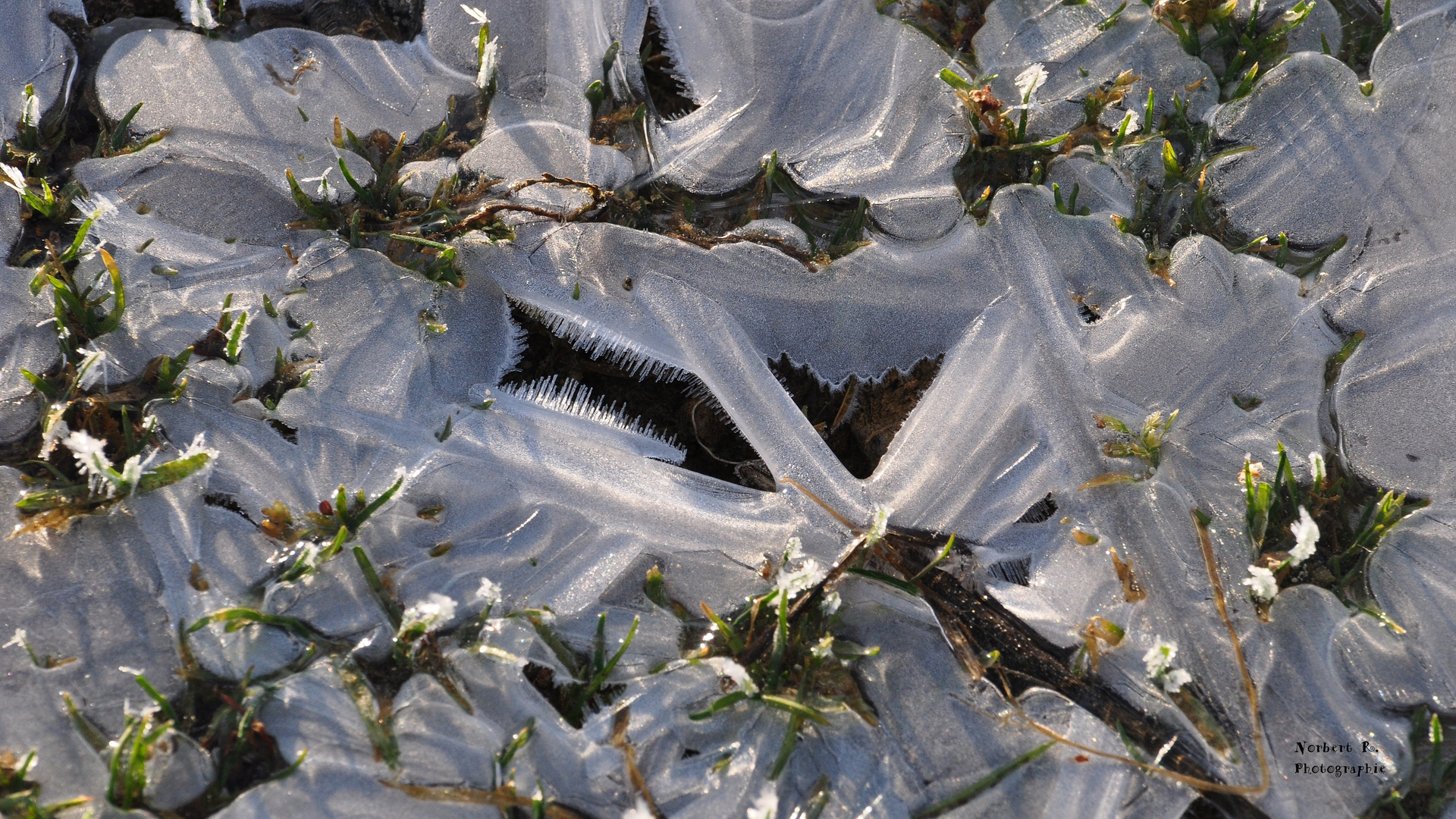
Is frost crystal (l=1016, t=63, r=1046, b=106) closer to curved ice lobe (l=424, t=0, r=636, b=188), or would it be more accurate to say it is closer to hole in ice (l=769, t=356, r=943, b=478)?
hole in ice (l=769, t=356, r=943, b=478)

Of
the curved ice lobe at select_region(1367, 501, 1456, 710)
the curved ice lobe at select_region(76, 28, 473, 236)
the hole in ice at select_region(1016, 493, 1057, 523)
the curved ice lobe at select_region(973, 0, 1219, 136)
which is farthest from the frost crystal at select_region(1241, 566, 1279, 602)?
the curved ice lobe at select_region(76, 28, 473, 236)

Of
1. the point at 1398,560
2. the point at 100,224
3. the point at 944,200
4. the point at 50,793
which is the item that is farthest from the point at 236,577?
the point at 1398,560

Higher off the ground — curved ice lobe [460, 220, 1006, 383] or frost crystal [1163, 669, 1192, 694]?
curved ice lobe [460, 220, 1006, 383]

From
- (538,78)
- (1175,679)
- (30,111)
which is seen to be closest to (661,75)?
(538,78)

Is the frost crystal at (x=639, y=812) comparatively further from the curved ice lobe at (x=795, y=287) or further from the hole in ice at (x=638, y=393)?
the curved ice lobe at (x=795, y=287)

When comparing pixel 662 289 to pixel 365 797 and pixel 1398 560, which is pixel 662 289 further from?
pixel 1398 560

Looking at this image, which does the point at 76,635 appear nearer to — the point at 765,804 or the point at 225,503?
the point at 225,503
